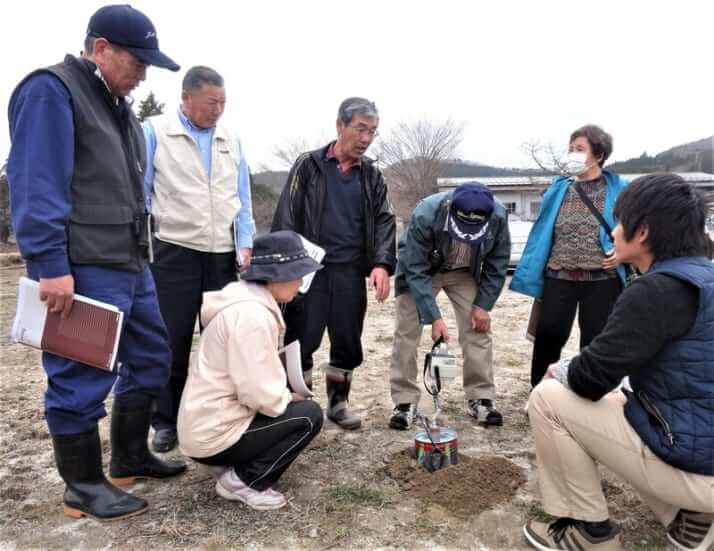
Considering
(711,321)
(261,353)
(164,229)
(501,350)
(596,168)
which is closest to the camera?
(711,321)

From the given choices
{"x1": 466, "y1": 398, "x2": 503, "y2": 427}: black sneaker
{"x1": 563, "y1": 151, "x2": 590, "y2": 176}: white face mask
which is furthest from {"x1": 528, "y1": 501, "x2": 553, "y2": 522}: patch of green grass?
{"x1": 563, "y1": 151, "x2": 590, "y2": 176}: white face mask

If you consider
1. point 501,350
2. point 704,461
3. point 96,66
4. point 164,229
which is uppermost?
point 96,66

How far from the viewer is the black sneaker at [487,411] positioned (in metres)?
3.68

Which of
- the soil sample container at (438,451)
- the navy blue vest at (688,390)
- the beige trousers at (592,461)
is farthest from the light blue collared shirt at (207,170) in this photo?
the navy blue vest at (688,390)

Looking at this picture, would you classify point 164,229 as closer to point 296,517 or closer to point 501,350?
point 296,517

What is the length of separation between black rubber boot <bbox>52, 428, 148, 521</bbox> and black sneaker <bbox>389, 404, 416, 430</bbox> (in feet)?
5.21

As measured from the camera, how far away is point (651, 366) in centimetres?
207

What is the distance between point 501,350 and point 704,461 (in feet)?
12.0

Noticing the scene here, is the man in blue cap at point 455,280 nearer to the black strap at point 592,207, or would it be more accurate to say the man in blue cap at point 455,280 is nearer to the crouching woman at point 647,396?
the black strap at point 592,207

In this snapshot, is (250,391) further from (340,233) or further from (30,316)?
(340,233)

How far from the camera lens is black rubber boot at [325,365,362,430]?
146 inches

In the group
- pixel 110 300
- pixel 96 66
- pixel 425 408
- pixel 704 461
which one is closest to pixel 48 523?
pixel 110 300

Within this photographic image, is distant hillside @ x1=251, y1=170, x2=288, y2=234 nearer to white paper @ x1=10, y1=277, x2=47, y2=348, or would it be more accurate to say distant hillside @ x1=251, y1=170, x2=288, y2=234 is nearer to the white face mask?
the white face mask

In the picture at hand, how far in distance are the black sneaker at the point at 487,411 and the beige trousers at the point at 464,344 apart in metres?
0.05
